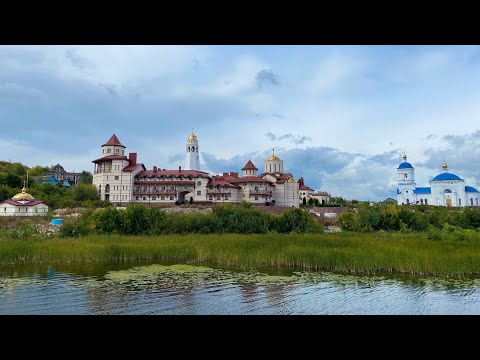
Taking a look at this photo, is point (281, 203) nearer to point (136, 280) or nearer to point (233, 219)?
point (233, 219)

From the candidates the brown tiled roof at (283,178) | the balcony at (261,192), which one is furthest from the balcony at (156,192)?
the brown tiled roof at (283,178)

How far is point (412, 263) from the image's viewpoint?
13688mm

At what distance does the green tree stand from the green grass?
2732 cm

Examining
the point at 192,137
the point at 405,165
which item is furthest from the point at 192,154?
the point at 405,165

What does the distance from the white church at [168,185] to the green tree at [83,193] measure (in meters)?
2.37

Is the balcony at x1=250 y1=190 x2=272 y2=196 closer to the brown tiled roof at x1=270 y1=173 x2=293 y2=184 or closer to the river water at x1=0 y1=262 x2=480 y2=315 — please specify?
the brown tiled roof at x1=270 y1=173 x2=293 y2=184

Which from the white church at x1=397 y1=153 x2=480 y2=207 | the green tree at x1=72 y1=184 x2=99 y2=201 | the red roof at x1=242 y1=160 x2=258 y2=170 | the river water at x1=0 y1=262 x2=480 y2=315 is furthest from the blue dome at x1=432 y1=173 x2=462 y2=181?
the river water at x1=0 y1=262 x2=480 y2=315

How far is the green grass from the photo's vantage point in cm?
1376

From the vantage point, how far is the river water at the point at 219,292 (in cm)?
906

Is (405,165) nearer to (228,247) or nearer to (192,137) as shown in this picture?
(192,137)

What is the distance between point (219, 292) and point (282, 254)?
17.7 feet
